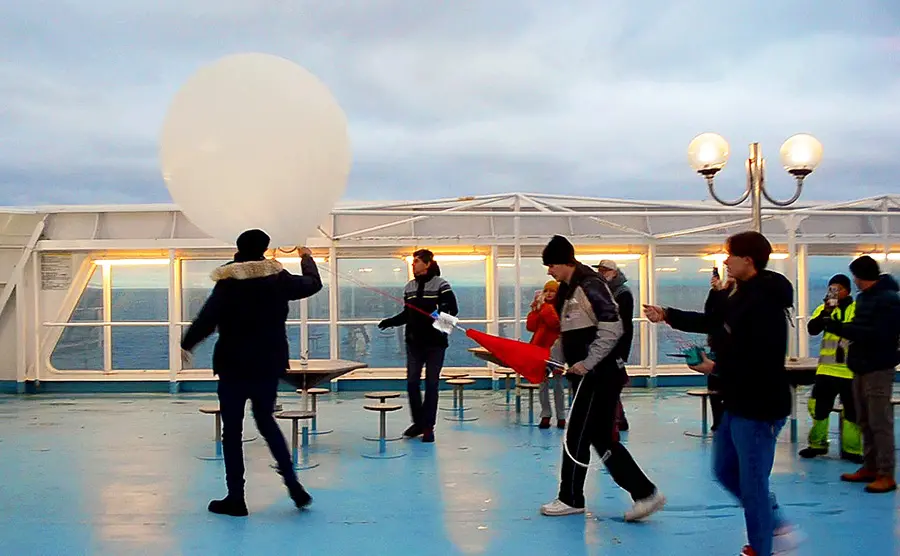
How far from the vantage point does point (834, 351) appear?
6.23 metres

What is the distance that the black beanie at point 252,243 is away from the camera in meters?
4.63

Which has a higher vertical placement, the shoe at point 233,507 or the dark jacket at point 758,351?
the dark jacket at point 758,351

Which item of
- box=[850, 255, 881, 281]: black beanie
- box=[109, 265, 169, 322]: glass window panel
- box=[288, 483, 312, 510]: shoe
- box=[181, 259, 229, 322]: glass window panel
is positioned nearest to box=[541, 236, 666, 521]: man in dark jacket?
box=[288, 483, 312, 510]: shoe

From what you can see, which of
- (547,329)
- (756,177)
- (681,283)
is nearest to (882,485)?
(756,177)

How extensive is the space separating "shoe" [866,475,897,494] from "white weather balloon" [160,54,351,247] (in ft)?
13.0

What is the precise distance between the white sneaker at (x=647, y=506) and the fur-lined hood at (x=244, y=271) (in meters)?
2.46

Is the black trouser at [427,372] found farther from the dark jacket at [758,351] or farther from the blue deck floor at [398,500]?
the dark jacket at [758,351]

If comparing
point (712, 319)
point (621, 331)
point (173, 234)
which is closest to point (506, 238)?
point (173, 234)

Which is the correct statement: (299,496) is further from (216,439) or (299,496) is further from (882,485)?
(882,485)

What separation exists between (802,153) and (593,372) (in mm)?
3801

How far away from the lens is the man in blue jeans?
3.61 meters

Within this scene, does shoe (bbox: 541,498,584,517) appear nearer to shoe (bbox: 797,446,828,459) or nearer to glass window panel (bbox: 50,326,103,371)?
shoe (bbox: 797,446,828,459)

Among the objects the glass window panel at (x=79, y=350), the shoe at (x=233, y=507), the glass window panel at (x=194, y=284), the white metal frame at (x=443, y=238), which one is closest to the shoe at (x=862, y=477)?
the shoe at (x=233, y=507)

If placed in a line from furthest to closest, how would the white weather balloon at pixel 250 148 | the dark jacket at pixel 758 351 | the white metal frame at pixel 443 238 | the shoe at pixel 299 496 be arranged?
1. the white metal frame at pixel 443 238
2. the shoe at pixel 299 496
3. the white weather balloon at pixel 250 148
4. the dark jacket at pixel 758 351
